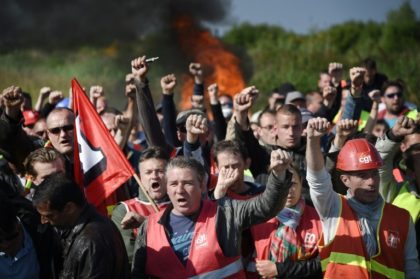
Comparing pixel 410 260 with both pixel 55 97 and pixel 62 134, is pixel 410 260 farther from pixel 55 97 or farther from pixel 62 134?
pixel 55 97

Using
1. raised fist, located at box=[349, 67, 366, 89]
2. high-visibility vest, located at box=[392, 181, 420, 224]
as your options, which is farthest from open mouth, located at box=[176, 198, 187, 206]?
raised fist, located at box=[349, 67, 366, 89]

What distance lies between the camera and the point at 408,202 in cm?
677

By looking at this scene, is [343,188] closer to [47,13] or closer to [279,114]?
[279,114]

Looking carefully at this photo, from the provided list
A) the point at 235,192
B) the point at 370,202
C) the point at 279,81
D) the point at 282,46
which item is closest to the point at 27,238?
the point at 235,192

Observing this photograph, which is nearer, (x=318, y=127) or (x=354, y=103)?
(x=318, y=127)

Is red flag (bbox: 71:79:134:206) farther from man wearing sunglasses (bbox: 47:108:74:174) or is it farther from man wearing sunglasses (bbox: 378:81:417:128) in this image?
man wearing sunglasses (bbox: 378:81:417:128)

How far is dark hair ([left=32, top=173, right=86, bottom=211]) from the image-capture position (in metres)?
5.21

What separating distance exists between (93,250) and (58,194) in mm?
451

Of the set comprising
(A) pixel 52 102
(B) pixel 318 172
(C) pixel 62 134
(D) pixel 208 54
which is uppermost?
(D) pixel 208 54

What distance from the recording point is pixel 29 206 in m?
5.89

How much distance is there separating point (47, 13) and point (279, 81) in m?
10.0

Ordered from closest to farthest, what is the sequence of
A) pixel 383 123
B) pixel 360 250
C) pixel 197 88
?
1. pixel 360 250
2. pixel 197 88
3. pixel 383 123

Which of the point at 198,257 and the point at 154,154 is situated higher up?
the point at 154,154

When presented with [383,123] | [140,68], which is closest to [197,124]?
[140,68]
